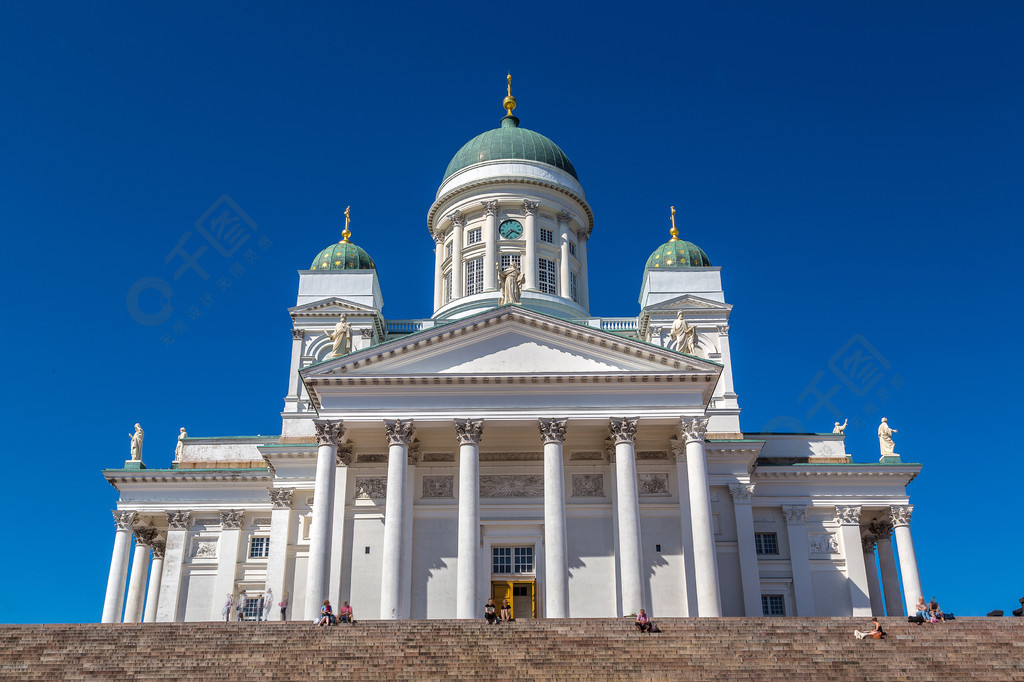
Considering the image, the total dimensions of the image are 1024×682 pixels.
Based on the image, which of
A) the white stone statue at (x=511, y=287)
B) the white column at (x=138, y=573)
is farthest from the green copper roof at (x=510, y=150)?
the white column at (x=138, y=573)

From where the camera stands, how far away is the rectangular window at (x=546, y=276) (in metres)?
49.2

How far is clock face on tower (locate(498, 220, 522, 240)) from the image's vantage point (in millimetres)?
49844

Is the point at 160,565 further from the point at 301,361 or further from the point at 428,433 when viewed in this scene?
the point at 428,433

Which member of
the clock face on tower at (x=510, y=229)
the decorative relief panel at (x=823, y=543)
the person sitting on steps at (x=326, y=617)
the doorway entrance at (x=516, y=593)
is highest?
the clock face on tower at (x=510, y=229)

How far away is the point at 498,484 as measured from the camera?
36.2 m

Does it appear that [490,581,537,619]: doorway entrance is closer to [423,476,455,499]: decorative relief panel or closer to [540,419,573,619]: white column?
[540,419,573,619]: white column

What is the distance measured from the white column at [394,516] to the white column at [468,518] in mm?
1903

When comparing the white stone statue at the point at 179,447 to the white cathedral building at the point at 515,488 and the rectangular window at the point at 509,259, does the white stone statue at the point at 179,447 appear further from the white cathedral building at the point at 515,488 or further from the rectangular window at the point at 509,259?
the rectangular window at the point at 509,259

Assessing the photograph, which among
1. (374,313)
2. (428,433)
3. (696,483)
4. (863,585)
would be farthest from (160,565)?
(863,585)

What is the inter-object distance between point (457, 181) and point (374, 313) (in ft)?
30.7

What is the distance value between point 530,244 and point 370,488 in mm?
17713

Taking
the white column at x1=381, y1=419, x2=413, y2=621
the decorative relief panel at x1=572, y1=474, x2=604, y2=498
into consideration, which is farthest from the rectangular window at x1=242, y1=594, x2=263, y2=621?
the decorative relief panel at x1=572, y1=474, x2=604, y2=498

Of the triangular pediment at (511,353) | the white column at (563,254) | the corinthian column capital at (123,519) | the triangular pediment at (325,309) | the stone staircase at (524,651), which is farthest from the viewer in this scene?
the white column at (563,254)

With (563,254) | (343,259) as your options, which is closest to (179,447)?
(343,259)
